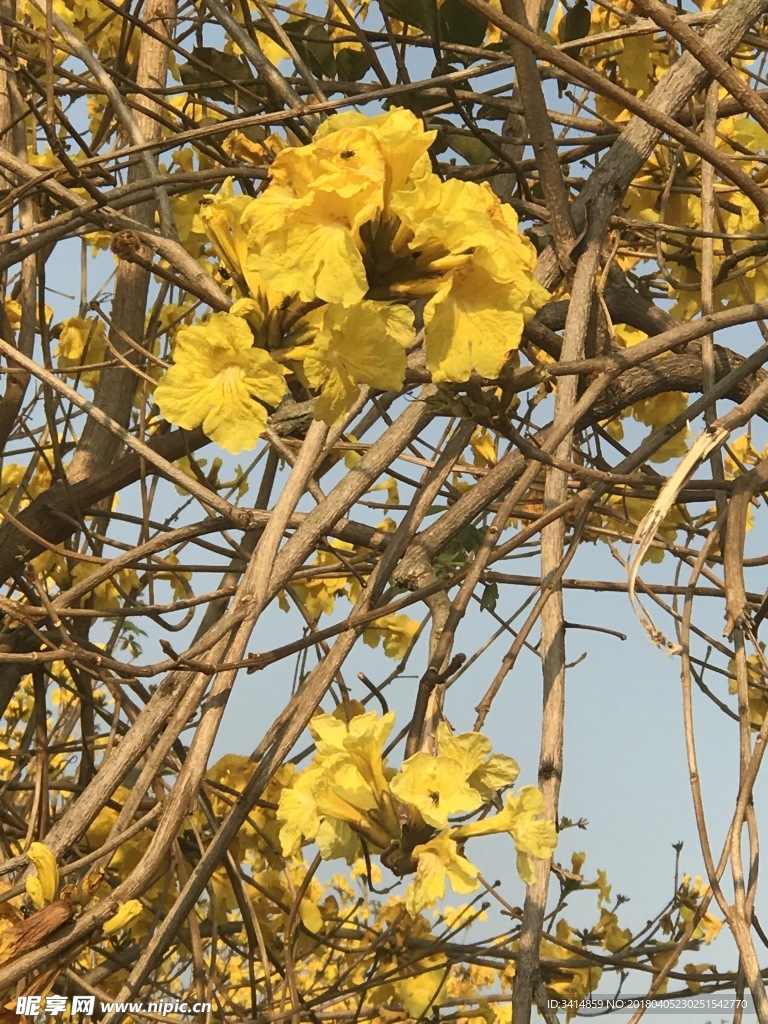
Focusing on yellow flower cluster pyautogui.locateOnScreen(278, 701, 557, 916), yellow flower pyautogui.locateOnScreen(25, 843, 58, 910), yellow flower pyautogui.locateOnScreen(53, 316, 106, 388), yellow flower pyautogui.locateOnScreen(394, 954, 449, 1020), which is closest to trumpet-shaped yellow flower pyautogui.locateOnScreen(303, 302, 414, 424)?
yellow flower cluster pyautogui.locateOnScreen(278, 701, 557, 916)

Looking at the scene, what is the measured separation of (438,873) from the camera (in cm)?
64

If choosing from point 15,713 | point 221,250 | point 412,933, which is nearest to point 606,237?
point 221,250

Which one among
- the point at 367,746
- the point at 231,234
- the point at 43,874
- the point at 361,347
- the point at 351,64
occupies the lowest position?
the point at 43,874

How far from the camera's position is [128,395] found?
172cm

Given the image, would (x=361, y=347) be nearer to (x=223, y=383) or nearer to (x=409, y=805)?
(x=223, y=383)

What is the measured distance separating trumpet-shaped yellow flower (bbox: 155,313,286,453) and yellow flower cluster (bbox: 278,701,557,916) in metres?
0.21

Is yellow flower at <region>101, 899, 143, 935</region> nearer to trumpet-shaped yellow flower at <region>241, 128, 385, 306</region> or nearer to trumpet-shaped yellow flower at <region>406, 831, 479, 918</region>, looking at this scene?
trumpet-shaped yellow flower at <region>406, 831, 479, 918</region>

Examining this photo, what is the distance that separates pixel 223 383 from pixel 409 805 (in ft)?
0.97

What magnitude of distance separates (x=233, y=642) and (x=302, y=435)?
20.7 inches

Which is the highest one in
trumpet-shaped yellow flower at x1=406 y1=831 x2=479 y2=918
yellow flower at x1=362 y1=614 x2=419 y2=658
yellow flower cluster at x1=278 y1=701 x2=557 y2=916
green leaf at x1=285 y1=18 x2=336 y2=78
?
green leaf at x1=285 y1=18 x2=336 y2=78

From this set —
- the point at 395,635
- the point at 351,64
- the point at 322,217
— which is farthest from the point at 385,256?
the point at 395,635

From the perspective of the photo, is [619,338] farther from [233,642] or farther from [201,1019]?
[201,1019]

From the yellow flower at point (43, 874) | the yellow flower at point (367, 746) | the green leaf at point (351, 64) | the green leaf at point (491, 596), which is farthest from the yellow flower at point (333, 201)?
the green leaf at point (351, 64)

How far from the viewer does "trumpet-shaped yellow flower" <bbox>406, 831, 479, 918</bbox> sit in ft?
2.06
